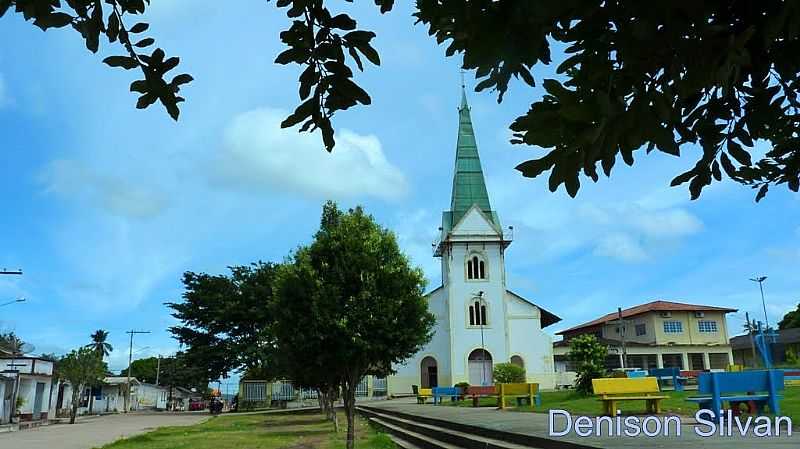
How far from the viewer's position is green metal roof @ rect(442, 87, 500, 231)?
45.4 m

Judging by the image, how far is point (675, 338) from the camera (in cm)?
5356

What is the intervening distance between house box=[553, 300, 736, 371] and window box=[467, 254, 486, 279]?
457 inches

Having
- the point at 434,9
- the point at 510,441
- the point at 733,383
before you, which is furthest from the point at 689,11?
the point at 733,383

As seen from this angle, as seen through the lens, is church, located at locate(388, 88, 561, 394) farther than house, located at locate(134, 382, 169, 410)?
No

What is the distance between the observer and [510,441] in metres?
8.60

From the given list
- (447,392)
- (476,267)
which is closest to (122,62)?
(447,392)

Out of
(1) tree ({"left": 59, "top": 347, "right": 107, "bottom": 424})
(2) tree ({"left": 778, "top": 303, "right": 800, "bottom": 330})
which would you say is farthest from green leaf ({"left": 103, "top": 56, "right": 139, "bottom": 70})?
(2) tree ({"left": 778, "top": 303, "right": 800, "bottom": 330})

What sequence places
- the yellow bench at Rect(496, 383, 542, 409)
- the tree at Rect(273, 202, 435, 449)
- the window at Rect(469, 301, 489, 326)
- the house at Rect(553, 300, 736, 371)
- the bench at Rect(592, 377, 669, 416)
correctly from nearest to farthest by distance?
1. the bench at Rect(592, 377, 669, 416)
2. the tree at Rect(273, 202, 435, 449)
3. the yellow bench at Rect(496, 383, 542, 409)
4. the window at Rect(469, 301, 489, 326)
5. the house at Rect(553, 300, 736, 371)

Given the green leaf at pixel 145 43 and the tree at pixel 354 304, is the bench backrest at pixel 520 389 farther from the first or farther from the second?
the green leaf at pixel 145 43

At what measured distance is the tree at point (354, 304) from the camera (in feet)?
42.0

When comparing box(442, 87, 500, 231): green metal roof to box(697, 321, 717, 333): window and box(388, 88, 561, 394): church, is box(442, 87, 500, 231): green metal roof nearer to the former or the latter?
box(388, 88, 561, 394): church

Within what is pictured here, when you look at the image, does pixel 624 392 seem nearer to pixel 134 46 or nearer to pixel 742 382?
pixel 742 382

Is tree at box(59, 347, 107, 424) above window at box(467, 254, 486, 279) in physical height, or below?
below

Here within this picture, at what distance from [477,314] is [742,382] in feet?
112
